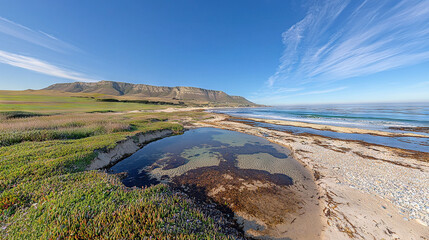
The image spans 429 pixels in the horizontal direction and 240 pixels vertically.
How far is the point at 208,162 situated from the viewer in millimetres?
13703

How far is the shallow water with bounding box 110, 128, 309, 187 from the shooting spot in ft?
36.5

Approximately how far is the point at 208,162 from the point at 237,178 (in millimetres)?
3812

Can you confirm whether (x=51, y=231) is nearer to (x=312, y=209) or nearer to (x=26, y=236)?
(x=26, y=236)

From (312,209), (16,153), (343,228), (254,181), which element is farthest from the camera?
(254,181)

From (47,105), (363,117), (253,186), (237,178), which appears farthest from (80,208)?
(363,117)

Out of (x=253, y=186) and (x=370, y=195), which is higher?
(x=370, y=195)

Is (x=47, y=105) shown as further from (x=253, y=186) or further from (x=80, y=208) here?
(x=253, y=186)

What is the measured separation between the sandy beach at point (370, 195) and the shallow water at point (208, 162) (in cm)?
210

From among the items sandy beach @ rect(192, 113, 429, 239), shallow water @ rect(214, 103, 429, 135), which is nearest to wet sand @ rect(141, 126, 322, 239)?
sandy beach @ rect(192, 113, 429, 239)

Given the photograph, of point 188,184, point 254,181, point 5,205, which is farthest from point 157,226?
point 254,181

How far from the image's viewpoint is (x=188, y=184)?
990 cm

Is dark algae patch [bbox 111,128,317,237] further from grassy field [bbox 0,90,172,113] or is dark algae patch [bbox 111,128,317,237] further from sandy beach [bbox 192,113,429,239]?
grassy field [bbox 0,90,172,113]

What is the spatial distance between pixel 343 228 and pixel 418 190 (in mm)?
7645

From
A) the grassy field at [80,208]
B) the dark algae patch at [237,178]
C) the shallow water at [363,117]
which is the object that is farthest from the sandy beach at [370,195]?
the shallow water at [363,117]
